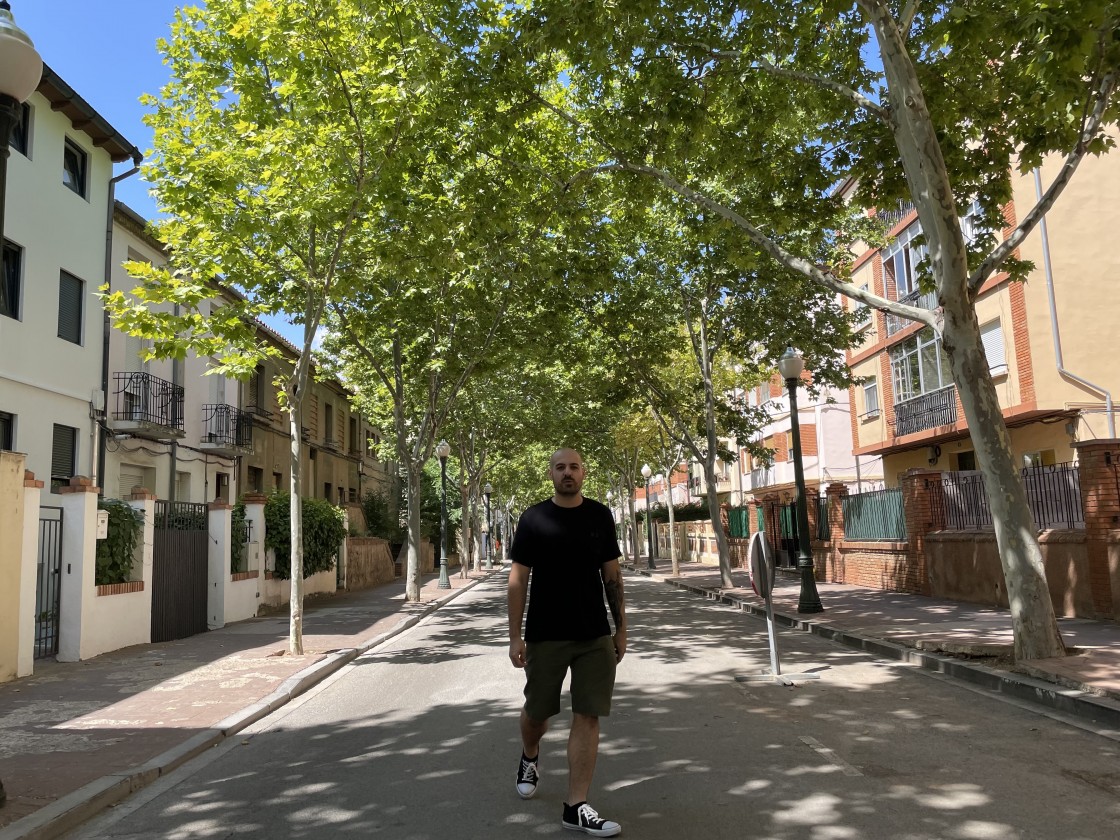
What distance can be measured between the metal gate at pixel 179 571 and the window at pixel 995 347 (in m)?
18.7

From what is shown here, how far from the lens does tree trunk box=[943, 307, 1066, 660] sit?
8141 millimetres

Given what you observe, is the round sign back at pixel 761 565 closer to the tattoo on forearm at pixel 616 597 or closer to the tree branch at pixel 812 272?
the tree branch at pixel 812 272

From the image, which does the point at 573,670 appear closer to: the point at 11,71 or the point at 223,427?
the point at 11,71

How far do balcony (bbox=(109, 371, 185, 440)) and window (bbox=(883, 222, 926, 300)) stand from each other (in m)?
20.1

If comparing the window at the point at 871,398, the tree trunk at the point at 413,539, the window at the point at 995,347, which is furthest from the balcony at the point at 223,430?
the window at the point at 871,398

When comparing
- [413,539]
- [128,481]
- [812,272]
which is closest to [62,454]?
[128,481]

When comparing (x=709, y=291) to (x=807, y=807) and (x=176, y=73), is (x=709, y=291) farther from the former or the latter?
(x=807, y=807)

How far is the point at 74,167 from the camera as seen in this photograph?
17422mm

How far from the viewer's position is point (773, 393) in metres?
42.7

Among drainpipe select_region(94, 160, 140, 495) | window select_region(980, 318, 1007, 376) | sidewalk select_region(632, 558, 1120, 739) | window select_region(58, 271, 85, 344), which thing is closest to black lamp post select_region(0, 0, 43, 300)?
sidewalk select_region(632, 558, 1120, 739)

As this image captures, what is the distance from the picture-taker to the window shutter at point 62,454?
52.9 feet

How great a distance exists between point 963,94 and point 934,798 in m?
8.68

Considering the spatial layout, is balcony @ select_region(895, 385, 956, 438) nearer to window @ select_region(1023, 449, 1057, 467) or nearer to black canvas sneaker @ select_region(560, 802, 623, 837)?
window @ select_region(1023, 449, 1057, 467)

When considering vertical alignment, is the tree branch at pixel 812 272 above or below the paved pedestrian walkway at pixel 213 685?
above
